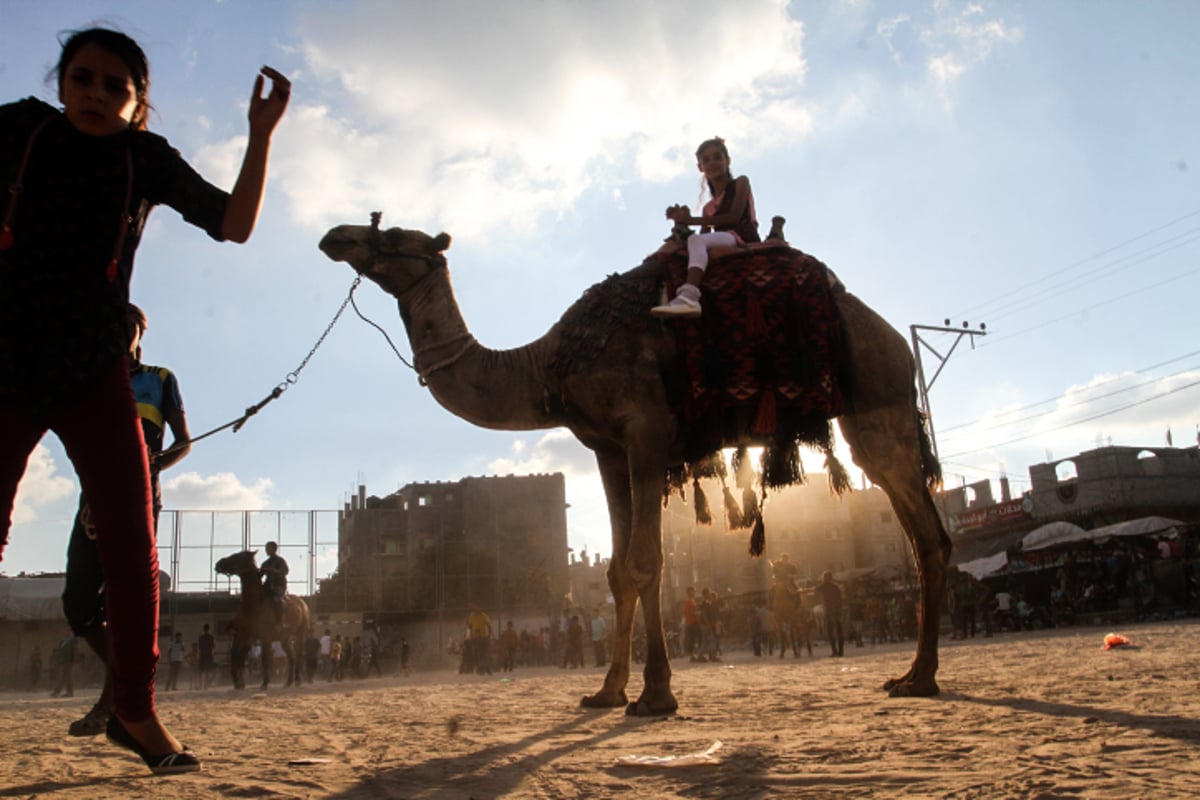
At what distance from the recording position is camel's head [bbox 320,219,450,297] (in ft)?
22.2

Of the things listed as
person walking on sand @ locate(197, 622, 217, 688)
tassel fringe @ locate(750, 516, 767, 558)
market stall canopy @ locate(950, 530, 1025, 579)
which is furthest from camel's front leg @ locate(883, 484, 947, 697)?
person walking on sand @ locate(197, 622, 217, 688)

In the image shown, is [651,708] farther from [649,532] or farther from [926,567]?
[926,567]

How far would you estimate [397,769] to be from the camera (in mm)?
3545

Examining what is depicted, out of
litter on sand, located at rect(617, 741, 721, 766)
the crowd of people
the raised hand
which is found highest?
the raised hand

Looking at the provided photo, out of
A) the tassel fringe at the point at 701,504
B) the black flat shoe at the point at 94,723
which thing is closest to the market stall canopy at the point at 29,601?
the black flat shoe at the point at 94,723

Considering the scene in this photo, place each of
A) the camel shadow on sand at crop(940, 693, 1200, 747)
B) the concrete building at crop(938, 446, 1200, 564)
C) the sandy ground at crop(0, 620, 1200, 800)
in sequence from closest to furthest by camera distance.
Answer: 1. the sandy ground at crop(0, 620, 1200, 800)
2. the camel shadow on sand at crop(940, 693, 1200, 747)
3. the concrete building at crop(938, 446, 1200, 564)

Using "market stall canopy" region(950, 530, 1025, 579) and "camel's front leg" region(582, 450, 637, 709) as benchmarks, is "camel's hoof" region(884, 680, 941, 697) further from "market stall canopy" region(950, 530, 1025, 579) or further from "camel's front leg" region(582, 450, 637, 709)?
"market stall canopy" region(950, 530, 1025, 579)

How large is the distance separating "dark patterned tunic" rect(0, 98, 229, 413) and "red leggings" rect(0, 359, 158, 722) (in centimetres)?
10

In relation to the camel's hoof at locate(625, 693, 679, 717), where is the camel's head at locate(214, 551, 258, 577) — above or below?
above

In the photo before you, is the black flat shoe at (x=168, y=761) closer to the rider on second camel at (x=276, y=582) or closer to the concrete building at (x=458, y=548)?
the rider on second camel at (x=276, y=582)

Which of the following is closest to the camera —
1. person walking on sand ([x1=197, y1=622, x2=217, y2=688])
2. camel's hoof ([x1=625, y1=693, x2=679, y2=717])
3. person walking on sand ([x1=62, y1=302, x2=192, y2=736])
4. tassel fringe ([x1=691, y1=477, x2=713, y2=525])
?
person walking on sand ([x1=62, y1=302, x2=192, y2=736])

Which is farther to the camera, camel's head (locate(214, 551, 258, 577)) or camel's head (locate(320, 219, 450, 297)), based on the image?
camel's head (locate(214, 551, 258, 577))

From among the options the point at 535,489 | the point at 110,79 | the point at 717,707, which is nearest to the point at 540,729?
the point at 717,707

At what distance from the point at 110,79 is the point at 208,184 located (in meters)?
0.42
